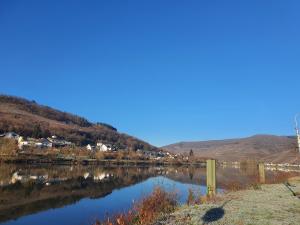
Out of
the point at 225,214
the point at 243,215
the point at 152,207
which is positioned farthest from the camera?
the point at 152,207

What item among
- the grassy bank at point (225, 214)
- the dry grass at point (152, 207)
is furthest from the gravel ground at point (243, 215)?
the dry grass at point (152, 207)

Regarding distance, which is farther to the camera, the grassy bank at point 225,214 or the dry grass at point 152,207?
the dry grass at point 152,207

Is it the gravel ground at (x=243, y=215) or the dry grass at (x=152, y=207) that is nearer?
Answer: the gravel ground at (x=243, y=215)

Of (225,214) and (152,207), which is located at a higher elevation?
(225,214)

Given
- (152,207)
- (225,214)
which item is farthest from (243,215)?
(152,207)

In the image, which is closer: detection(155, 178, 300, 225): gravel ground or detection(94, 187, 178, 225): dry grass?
detection(155, 178, 300, 225): gravel ground

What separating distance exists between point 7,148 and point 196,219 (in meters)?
93.8

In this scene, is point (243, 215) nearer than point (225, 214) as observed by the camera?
Yes

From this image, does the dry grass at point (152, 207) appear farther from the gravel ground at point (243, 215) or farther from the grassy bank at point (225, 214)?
the gravel ground at point (243, 215)

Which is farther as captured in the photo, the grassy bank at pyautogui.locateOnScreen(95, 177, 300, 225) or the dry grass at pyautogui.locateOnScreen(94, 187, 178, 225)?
the dry grass at pyautogui.locateOnScreen(94, 187, 178, 225)

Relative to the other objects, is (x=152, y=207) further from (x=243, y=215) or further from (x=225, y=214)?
(x=243, y=215)

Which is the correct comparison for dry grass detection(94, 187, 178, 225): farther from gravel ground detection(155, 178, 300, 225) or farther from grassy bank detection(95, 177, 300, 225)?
gravel ground detection(155, 178, 300, 225)

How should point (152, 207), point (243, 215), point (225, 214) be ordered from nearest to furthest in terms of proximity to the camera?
point (243, 215) < point (225, 214) < point (152, 207)

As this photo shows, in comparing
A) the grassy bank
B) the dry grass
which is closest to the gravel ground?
the grassy bank
